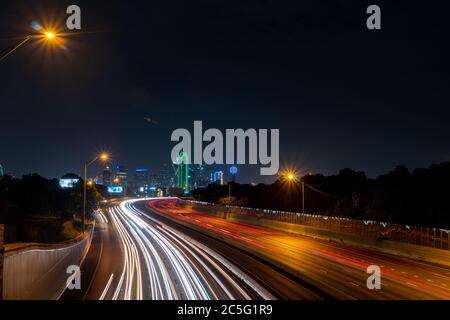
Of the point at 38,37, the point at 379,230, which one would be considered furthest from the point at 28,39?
the point at 379,230

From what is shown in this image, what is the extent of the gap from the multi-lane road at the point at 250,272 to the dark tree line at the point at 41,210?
12.4 m

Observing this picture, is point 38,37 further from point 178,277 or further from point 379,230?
point 379,230

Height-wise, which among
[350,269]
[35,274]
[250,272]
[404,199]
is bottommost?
[250,272]

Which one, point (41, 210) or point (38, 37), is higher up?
point (38, 37)

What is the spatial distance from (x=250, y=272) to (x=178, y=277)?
15.1 ft

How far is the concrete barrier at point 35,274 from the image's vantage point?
14.4m

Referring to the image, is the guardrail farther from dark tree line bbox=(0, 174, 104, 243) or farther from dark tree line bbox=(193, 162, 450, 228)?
dark tree line bbox=(0, 174, 104, 243)

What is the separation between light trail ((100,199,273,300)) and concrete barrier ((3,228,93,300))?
258cm

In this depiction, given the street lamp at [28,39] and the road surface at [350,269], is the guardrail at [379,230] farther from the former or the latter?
the street lamp at [28,39]

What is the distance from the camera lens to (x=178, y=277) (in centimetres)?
2908
